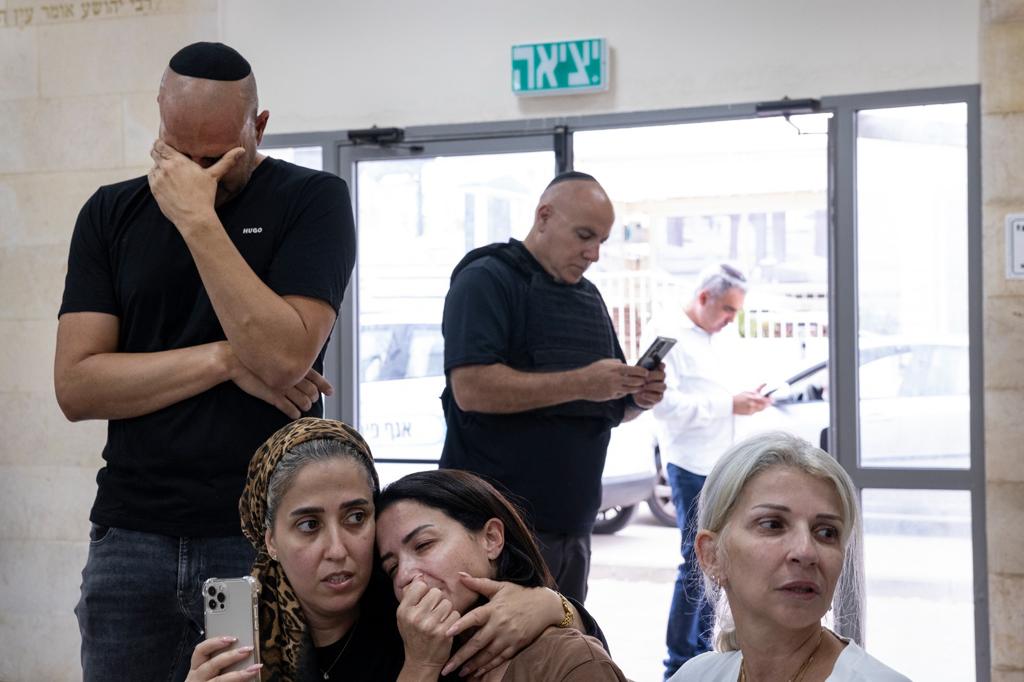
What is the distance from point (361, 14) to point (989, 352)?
2.72m

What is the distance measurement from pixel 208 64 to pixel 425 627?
975 mm

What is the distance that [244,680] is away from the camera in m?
1.59

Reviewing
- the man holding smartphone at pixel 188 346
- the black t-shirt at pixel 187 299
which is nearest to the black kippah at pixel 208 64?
the man holding smartphone at pixel 188 346

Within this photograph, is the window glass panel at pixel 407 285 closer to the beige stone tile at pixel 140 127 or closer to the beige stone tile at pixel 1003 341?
the beige stone tile at pixel 140 127

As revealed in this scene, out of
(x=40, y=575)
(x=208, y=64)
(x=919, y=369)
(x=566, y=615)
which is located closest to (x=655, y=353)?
(x=919, y=369)

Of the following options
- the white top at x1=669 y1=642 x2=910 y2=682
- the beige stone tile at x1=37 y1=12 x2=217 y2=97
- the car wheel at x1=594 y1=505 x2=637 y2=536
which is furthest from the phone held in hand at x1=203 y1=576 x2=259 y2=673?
the car wheel at x1=594 y1=505 x2=637 y2=536

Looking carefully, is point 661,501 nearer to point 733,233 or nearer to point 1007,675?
point 733,233

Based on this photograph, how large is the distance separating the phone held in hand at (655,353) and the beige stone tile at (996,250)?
4.39ft

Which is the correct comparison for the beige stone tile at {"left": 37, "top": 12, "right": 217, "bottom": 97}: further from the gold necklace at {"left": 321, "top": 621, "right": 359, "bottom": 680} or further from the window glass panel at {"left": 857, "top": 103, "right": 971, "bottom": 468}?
the gold necklace at {"left": 321, "top": 621, "right": 359, "bottom": 680}

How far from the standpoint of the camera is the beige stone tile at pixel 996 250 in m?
4.24

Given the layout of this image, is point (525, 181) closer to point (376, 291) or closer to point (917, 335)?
point (376, 291)

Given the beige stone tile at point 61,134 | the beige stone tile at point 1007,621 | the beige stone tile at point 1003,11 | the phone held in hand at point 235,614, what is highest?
the beige stone tile at point 1003,11

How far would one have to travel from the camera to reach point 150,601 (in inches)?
81.4

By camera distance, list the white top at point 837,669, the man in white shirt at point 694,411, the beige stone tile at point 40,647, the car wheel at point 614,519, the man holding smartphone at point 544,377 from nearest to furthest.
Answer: the white top at point 837,669 < the man holding smartphone at point 544,377 < the man in white shirt at point 694,411 < the beige stone tile at point 40,647 < the car wheel at point 614,519
